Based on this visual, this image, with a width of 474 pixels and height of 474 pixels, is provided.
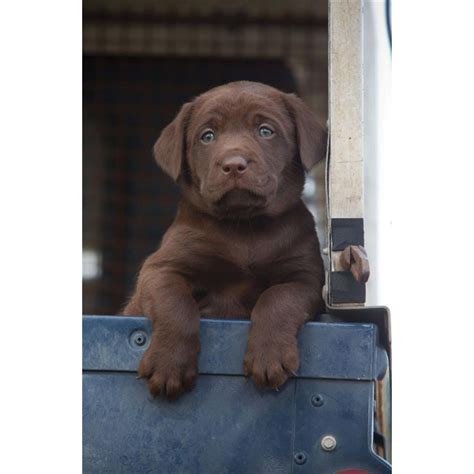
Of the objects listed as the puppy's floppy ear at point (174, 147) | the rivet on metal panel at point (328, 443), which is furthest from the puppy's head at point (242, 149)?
the rivet on metal panel at point (328, 443)

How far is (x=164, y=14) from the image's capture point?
714 centimetres

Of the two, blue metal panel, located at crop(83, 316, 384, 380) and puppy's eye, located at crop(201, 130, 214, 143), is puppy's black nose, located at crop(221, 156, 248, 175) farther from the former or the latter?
blue metal panel, located at crop(83, 316, 384, 380)

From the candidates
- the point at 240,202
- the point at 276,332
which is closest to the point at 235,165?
the point at 240,202

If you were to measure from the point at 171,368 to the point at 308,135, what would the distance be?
3.24 feet

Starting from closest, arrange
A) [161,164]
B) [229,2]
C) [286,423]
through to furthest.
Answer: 1. [286,423]
2. [161,164]
3. [229,2]

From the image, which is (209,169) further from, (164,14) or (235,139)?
A: (164,14)

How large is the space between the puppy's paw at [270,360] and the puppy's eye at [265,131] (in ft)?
2.53

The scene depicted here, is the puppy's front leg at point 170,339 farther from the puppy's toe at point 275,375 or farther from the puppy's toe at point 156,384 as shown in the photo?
the puppy's toe at point 275,375

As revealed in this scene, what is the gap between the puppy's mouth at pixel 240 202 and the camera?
3287 millimetres

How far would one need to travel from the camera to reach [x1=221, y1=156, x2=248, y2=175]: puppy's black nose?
321 cm

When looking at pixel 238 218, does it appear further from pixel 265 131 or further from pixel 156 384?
pixel 156 384

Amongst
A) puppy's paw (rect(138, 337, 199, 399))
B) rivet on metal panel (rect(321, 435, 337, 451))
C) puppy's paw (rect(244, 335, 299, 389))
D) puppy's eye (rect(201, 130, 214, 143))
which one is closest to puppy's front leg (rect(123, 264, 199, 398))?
puppy's paw (rect(138, 337, 199, 399))
